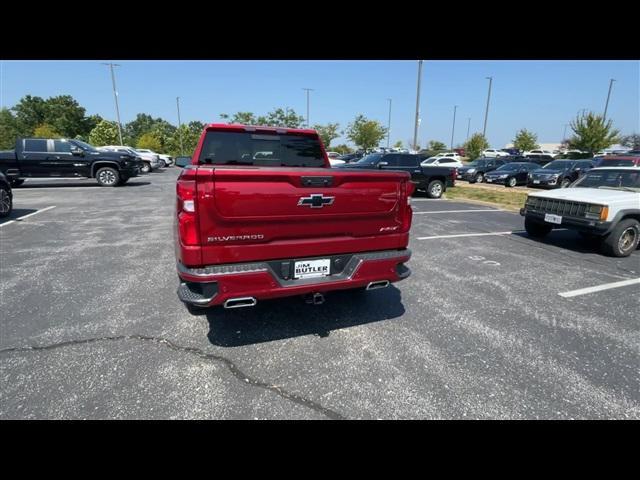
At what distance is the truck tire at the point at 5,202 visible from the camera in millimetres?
7535

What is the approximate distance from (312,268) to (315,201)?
1.89 ft

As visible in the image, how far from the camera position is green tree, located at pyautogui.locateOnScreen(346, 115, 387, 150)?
4816 cm

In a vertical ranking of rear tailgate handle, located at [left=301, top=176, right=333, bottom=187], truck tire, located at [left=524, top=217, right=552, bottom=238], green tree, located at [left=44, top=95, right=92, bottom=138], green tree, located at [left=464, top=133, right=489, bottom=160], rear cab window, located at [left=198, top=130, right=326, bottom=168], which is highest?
green tree, located at [left=44, top=95, right=92, bottom=138]

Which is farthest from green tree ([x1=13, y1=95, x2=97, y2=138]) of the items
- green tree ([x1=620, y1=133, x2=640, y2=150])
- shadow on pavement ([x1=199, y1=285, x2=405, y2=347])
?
green tree ([x1=620, y1=133, x2=640, y2=150])

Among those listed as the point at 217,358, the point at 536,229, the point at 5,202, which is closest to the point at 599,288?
the point at 536,229

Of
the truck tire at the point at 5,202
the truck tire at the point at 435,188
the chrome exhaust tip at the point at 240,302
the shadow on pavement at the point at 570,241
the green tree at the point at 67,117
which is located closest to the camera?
the chrome exhaust tip at the point at 240,302

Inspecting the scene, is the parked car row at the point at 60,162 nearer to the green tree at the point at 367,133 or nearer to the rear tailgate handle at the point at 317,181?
the rear tailgate handle at the point at 317,181

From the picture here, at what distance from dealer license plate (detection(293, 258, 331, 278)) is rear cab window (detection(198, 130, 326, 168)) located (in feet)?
7.35

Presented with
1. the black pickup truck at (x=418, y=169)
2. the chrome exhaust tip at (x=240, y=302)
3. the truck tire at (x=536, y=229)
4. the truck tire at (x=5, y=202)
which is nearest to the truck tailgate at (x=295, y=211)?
the chrome exhaust tip at (x=240, y=302)

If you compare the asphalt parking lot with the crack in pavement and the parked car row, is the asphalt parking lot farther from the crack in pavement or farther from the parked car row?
the parked car row

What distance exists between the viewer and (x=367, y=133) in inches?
1897

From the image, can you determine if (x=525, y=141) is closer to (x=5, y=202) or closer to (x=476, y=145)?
(x=476, y=145)

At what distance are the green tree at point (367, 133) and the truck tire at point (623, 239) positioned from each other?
4522 cm
